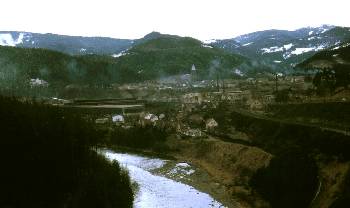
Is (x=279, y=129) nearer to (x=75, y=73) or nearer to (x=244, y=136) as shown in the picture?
(x=244, y=136)

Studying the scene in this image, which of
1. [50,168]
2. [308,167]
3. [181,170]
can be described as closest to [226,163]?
[181,170]

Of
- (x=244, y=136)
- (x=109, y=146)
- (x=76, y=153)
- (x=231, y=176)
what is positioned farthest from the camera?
(x=109, y=146)

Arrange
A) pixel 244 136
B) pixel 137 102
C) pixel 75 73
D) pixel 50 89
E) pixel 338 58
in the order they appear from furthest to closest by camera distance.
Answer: pixel 75 73, pixel 50 89, pixel 338 58, pixel 137 102, pixel 244 136

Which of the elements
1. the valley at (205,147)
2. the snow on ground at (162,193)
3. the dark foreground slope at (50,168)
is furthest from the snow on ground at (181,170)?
the dark foreground slope at (50,168)

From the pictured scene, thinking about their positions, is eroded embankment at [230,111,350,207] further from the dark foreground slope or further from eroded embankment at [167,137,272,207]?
the dark foreground slope

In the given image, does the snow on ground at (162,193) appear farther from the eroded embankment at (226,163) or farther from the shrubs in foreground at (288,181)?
the shrubs in foreground at (288,181)

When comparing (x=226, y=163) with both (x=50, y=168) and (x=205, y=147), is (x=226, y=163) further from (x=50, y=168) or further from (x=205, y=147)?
(x=50, y=168)

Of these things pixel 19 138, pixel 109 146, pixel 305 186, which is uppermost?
pixel 19 138

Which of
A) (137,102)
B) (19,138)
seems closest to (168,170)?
(19,138)
